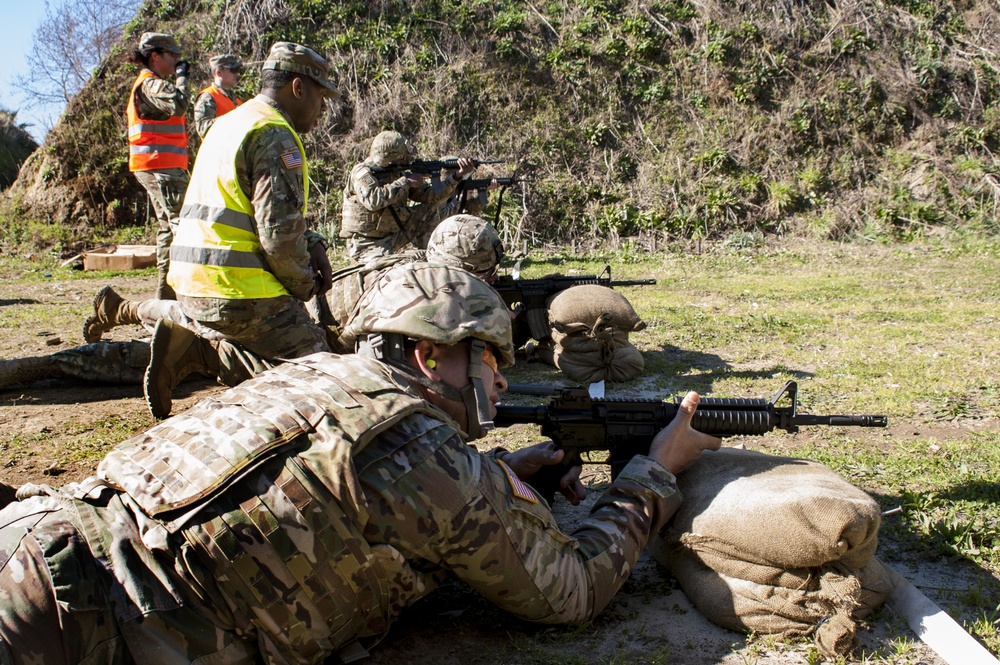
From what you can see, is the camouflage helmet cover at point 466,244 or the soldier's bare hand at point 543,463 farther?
the camouflage helmet cover at point 466,244

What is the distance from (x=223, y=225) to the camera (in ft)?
14.1

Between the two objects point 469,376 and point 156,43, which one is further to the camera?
point 156,43

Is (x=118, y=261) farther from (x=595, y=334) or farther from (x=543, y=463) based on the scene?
(x=543, y=463)

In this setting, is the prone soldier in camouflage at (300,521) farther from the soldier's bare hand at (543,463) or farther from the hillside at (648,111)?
the hillside at (648,111)

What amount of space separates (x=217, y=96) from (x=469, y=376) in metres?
6.93

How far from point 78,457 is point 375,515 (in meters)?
3.24

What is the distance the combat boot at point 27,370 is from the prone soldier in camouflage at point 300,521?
3889 millimetres

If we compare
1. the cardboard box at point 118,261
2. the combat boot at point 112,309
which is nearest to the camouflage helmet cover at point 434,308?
the combat boot at point 112,309

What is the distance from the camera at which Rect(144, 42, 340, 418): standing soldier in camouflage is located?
4246mm

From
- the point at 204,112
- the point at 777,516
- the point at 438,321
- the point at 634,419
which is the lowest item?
the point at 777,516

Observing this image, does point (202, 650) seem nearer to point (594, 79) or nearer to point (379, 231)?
point (379, 231)

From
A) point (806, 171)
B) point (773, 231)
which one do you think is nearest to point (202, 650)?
point (773, 231)

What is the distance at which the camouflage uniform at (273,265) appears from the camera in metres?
4.24

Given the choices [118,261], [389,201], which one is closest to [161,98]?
[389,201]
